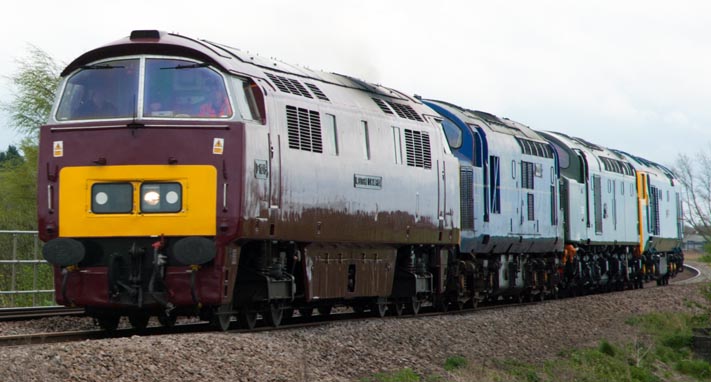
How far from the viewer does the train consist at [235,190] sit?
1330 centimetres


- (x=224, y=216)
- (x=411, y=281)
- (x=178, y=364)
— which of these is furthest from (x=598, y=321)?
(x=178, y=364)

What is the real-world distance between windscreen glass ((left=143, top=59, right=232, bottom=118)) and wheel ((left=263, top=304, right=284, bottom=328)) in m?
3.07

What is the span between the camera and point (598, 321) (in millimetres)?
22672

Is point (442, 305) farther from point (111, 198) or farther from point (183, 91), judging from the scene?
point (111, 198)

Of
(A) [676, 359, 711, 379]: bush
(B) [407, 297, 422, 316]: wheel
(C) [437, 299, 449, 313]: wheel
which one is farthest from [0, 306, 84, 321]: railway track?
(A) [676, 359, 711, 379]: bush

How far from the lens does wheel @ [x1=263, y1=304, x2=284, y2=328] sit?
15.4 meters

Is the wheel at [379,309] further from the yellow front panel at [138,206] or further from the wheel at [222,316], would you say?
the yellow front panel at [138,206]

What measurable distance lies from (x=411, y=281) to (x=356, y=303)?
113 centimetres

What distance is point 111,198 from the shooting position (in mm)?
13398

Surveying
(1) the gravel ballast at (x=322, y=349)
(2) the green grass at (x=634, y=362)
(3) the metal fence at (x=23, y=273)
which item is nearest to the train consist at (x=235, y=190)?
(1) the gravel ballast at (x=322, y=349)

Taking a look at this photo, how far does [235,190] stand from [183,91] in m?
1.48

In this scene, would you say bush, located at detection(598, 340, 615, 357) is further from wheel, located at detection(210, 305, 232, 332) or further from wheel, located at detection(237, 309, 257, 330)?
wheel, located at detection(210, 305, 232, 332)

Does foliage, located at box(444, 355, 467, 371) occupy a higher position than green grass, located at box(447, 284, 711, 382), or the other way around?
foliage, located at box(444, 355, 467, 371)

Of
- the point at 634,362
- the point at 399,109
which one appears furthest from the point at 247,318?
the point at 634,362
